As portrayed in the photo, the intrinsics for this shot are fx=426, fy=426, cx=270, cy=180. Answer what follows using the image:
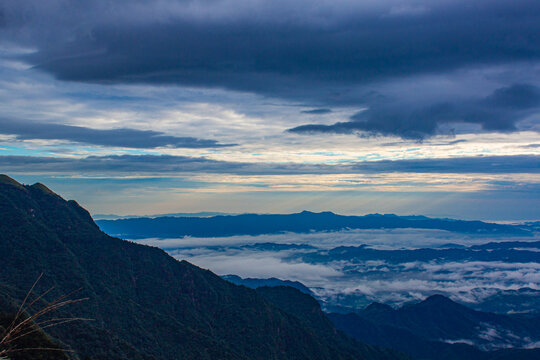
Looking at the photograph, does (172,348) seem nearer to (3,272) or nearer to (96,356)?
(96,356)

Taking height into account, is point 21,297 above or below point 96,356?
above

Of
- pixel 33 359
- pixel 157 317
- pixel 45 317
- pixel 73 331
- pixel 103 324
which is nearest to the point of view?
pixel 33 359

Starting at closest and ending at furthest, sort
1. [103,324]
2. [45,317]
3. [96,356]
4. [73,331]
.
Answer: [96,356] → [73,331] → [45,317] → [103,324]

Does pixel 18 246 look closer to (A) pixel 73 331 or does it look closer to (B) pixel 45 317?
(B) pixel 45 317

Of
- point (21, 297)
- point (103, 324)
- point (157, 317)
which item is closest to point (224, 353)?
point (157, 317)

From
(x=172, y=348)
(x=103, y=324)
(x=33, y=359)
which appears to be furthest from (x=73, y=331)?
(x=33, y=359)

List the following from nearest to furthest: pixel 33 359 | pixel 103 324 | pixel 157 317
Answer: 1. pixel 33 359
2. pixel 103 324
3. pixel 157 317

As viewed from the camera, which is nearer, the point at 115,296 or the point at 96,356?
the point at 96,356

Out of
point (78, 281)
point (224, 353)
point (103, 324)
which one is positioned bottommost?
point (224, 353)

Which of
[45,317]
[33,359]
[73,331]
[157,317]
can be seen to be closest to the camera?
[33,359]
